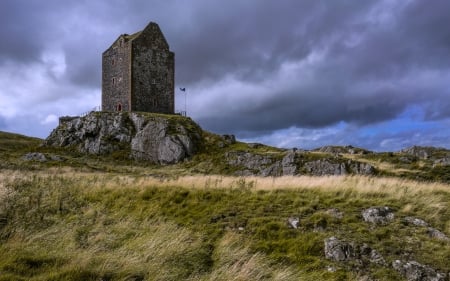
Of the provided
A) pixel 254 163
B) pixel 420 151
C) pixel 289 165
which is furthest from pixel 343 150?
pixel 254 163

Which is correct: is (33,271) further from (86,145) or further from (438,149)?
(438,149)

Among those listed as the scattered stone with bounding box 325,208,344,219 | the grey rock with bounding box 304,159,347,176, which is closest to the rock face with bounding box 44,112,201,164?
the grey rock with bounding box 304,159,347,176

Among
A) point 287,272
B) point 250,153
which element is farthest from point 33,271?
point 250,153

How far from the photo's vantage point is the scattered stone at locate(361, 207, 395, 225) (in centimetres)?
1195

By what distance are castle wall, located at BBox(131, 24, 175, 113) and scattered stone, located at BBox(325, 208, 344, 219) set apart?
46962mm

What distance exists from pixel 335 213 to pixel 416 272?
3.51m

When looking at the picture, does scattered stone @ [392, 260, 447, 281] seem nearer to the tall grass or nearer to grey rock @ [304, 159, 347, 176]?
the tall grass

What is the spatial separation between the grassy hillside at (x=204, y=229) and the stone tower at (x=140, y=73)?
42.0 metres

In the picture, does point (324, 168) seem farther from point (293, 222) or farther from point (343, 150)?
point (293, 222)

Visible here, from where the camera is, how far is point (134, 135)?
163 feet

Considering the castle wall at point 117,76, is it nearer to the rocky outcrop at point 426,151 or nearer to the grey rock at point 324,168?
the grey rock at point 324,168

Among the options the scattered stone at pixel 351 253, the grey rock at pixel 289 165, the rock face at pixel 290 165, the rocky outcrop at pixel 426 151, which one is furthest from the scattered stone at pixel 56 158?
the rocky outcrop at pixel 426 151

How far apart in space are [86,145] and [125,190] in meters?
37.5

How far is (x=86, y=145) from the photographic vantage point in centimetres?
4900
